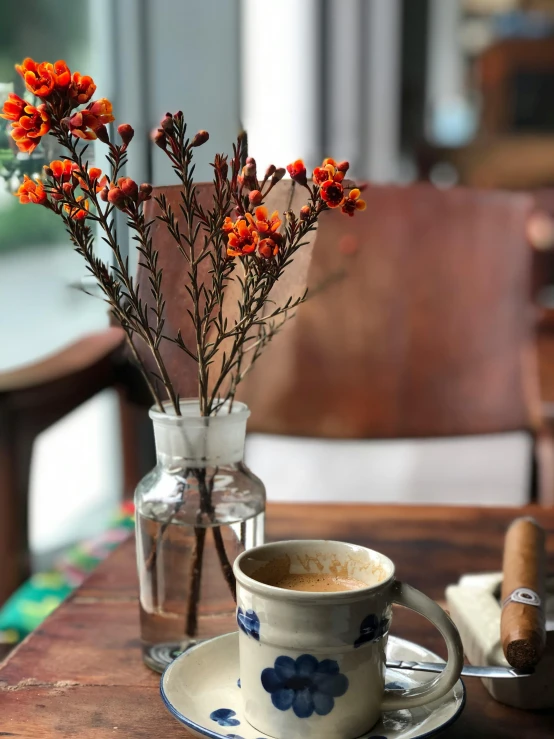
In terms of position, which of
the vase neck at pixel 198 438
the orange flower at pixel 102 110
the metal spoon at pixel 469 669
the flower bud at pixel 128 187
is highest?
the orange flower at pixel 102 110

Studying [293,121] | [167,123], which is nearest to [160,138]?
[167,123]

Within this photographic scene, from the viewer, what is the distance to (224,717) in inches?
20.0

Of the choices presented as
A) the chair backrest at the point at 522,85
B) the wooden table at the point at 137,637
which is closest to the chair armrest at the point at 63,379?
the wooden table at the point at 137,637

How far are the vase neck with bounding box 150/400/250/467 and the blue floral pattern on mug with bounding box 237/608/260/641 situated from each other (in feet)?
0.39

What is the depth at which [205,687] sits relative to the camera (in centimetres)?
54

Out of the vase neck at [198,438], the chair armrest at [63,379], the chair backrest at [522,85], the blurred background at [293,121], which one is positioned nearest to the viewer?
the vase neck at [198,438]

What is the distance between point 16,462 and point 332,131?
3.84 meters

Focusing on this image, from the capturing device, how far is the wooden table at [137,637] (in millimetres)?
542

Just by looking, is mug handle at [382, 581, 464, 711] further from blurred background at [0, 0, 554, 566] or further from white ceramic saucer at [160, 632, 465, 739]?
blurred background at [0, 0, 554, 566]

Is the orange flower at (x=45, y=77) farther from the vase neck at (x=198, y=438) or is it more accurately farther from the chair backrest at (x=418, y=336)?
the chair backrest at (x=418, y=336)

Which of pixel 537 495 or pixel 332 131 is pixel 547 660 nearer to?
pixel 537 495

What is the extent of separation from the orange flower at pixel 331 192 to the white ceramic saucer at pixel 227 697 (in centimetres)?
29

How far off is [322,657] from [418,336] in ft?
4.06

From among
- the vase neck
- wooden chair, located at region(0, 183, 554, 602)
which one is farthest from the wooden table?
wooden chair, located at region(0, 183, 554, 602)
